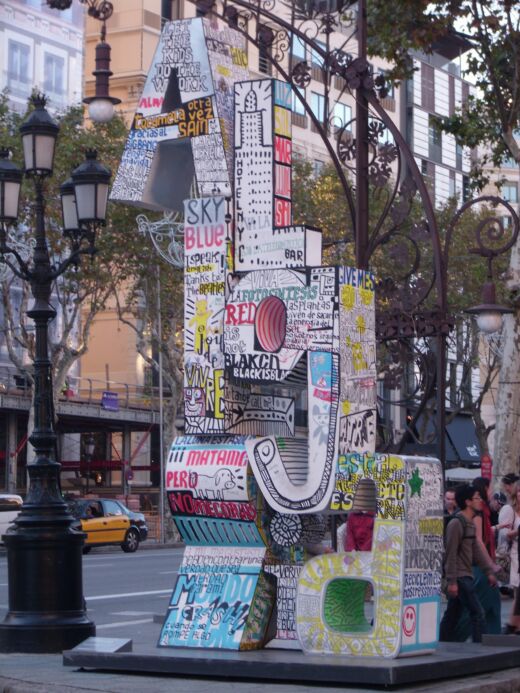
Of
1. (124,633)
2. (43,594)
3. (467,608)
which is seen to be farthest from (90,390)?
(467,608)

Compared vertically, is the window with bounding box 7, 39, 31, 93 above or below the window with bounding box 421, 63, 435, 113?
below

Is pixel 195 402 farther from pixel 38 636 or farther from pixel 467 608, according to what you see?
pixel 467 608

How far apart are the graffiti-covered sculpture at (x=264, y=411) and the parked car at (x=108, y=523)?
23809mm

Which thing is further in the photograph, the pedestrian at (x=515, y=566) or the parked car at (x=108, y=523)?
the parked car at (x=108, y=523)

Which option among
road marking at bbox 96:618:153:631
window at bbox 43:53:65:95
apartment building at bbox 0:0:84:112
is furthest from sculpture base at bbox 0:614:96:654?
window at bbox 43:53:65:95

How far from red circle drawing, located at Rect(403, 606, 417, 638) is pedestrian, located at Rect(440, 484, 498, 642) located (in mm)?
2177

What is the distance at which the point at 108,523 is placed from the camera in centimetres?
3656

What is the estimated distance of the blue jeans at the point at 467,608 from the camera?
1267 centimetres

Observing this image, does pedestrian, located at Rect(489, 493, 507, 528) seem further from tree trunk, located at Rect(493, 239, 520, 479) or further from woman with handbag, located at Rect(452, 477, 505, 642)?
woman with handbag, located at Rect(452, 477, 505, 642)

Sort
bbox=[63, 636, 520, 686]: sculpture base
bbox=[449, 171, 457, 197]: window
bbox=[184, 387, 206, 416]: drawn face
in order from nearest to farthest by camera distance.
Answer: bbox=[63, 636, 520, 686]: sculpture base < bbox=[184, 387, 206, 416]: drawn face < bbox=[449, 171, 457, 197]: window

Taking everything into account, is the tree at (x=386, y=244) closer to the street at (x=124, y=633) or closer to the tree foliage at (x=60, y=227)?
the tree foliage at (x=60, y=227)

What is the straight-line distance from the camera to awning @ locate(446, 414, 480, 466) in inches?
2493

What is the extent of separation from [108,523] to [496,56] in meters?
18.5

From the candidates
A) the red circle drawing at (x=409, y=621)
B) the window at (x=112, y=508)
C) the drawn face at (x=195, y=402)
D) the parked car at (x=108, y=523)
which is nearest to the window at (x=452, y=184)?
the parked car at (x=108, y=523)
